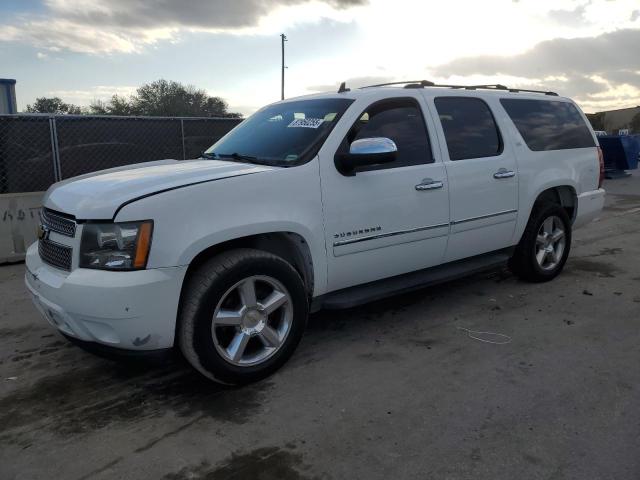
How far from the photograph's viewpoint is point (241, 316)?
10.8 feet

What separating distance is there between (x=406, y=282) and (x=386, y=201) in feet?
2.33

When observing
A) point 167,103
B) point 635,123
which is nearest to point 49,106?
point 167,103

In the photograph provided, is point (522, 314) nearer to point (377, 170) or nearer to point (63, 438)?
point (377, 170)

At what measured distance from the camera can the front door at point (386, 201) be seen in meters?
3.70

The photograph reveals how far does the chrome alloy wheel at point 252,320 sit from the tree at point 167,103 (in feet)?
145

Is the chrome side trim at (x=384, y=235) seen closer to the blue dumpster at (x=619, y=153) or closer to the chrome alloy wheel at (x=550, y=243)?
the chrome alloy wheel at (x=550, y=243)

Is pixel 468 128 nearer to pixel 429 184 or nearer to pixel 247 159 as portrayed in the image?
pixel 429 184

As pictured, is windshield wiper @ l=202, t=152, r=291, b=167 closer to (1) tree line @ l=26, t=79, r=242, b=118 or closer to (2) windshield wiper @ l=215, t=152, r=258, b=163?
(2) windshield wiper @ l=215, t=152, r=258, b=163

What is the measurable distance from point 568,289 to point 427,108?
240 cm

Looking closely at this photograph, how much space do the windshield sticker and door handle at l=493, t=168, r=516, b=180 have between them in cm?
172

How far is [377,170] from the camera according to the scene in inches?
153

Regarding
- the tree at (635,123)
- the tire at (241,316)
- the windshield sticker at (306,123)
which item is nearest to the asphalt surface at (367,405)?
the tire at (241,316)

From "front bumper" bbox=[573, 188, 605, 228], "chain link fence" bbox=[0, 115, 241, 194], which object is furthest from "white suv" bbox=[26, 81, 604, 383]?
"chain link fence" bbox=[0, 115, 241, 194]

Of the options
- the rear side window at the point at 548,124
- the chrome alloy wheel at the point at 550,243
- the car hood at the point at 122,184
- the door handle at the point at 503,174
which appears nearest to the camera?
the car hood at the point at 122,184
